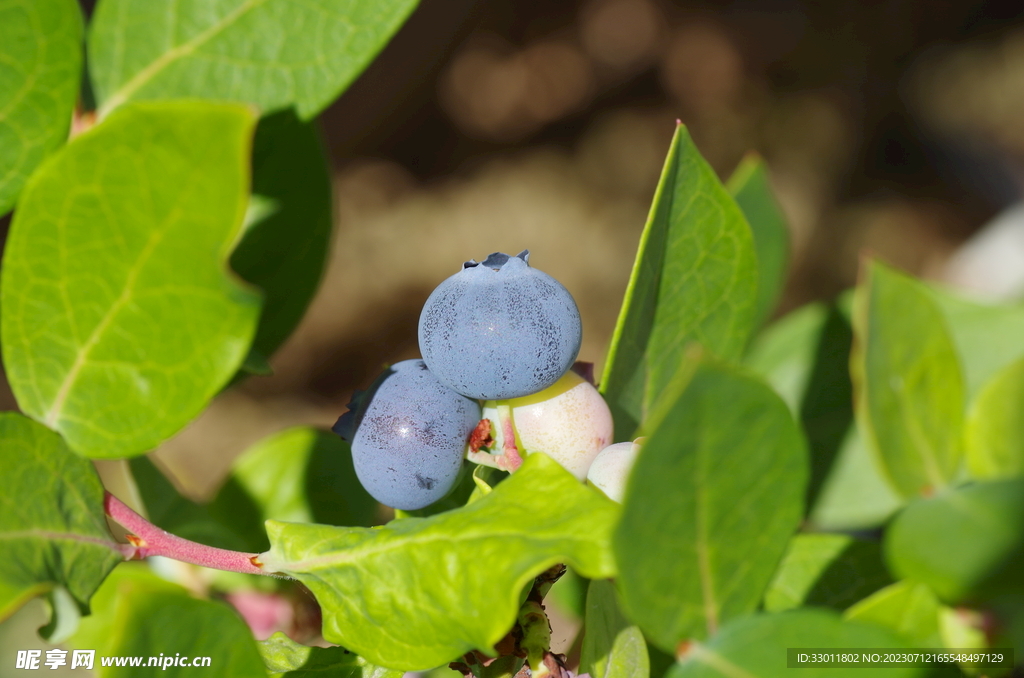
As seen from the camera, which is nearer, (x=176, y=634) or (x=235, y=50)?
(x=176, y=634)

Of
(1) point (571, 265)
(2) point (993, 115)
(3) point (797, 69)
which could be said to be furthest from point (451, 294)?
(2) point (993, 115)

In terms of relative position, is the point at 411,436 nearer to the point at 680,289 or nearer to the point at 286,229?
the point at 680,289

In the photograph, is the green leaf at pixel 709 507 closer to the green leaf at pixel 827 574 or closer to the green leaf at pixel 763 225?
the green leaf at pixel 827 574

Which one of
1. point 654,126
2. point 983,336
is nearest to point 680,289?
point 983,336

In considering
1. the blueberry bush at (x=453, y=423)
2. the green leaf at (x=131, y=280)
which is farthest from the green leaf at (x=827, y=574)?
the green leaf at (x=131, y=280)

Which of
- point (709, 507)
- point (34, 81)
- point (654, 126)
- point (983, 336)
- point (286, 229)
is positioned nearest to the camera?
point (709, 507)

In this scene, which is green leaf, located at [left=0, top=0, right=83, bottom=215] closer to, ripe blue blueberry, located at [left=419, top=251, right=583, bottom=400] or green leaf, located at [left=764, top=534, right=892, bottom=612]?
ripe blue blueberry, located at [left=419, top=251, right=583, bottom=400]
